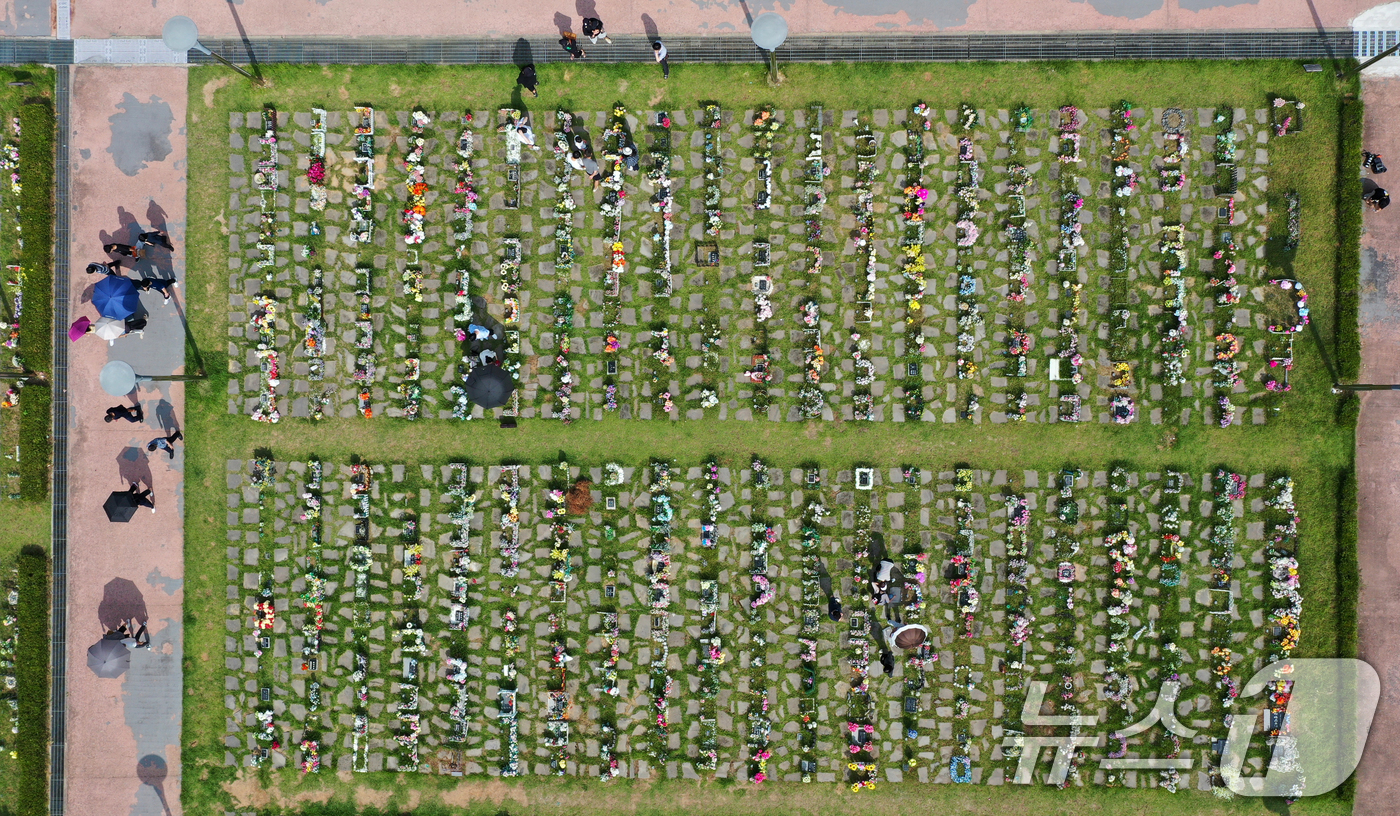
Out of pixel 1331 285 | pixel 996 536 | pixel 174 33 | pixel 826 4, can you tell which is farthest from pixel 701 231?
pixel 1331 285

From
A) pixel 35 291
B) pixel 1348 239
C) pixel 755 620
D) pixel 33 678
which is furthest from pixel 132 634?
pixel 1348 239

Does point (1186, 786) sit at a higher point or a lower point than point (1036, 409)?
lower

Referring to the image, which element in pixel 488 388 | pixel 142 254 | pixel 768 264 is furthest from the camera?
pixel 142 254

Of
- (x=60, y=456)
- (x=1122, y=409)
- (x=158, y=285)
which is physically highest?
(x=158, y=285)

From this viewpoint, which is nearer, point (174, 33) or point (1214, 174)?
point (174, 33)

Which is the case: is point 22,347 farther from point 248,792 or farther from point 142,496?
point 248,792

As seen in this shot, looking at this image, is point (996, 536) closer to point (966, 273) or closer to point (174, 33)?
→ point (966, 273)

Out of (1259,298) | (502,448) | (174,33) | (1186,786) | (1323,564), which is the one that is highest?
(174,33)
